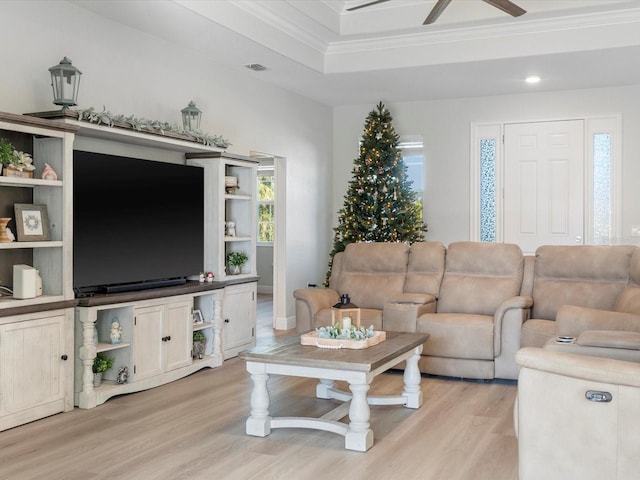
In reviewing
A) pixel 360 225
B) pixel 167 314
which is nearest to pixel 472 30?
pixel 360 225

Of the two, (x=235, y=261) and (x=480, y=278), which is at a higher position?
(x=235, y=261)

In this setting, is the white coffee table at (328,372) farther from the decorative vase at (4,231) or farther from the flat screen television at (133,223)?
the decorative vase at (4,231)

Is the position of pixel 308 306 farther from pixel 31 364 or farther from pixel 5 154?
pixel 5 154

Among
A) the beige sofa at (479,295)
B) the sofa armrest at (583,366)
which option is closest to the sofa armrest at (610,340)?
the sofa armrest at (583,366)

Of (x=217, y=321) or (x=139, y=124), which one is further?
(x=217, y=321)

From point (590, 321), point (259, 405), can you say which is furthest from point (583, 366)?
point (590, 321)

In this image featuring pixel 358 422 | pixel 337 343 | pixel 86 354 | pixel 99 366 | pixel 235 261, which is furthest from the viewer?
pixel 235 261

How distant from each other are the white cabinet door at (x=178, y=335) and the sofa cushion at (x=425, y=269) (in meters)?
1.97

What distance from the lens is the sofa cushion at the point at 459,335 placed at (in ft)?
18.0

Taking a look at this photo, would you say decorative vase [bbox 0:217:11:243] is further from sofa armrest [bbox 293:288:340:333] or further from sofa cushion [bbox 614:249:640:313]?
sofa cushion [bbox 614:249:640:313]

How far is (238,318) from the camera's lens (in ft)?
21.5

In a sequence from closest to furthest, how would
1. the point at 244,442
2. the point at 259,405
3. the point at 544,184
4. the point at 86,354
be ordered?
the point at 244,442 → the point at 259,405 → the point at 86,354 → the point at 544,184

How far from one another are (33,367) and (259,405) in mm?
1458

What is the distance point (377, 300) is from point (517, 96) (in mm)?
3789
